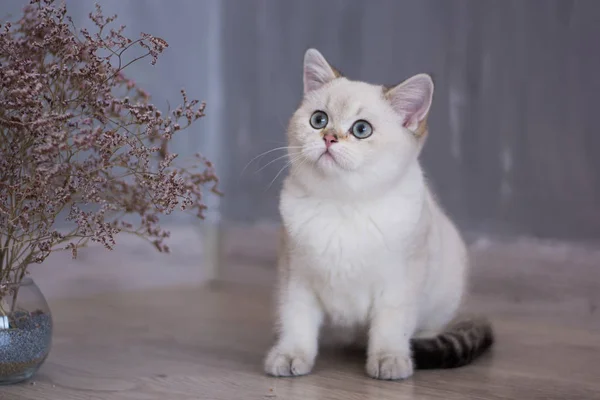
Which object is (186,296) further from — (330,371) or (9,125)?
(9,125)

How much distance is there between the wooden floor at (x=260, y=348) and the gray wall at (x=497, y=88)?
16 centimetres

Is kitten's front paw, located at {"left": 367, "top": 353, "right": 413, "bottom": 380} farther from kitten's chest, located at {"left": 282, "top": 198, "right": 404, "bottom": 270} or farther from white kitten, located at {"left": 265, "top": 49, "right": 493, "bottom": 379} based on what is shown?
kitten's chest, located at {"left": 282, "top": 198, "right": 404, "bottom": 270}

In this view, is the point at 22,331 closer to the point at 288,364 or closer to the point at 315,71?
the point at 288,364

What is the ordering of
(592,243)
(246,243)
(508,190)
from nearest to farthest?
(592,243) → (508,190) → (246,243)

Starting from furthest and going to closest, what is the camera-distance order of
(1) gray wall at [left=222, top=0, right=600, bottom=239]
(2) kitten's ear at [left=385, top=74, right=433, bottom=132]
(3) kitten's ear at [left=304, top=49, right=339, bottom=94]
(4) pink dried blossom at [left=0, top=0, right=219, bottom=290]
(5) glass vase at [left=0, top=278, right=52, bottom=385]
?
(1) gray wall at [left=222, top=0, right=600, bottom=239], (3) kitten's ear at [left=304, top=49, right=339, bottom=94], (2) kitten's ear at [left=385, top=74, right=433, bottom=132], (5) glass vase at [left=0, top=278, right=52, bottom=385], (4) pink dried blossom at [left=0, top=0, right=219, bottom=290]

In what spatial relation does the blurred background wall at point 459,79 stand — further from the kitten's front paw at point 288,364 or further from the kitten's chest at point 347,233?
the kitten's front paw at point 288,364

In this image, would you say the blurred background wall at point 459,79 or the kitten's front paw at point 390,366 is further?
the blurred background wall at point 459,79

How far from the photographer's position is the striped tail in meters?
1.72

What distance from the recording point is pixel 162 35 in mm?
2979

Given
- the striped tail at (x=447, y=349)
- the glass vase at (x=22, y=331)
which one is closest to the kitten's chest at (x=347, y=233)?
the striped tail at (x=447, y=349)

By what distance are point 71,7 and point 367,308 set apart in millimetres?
1560

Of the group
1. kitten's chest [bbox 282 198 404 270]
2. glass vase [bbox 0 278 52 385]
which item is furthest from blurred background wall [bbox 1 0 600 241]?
glass vase [bbox 0 278 52 385]

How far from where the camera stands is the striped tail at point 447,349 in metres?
1.72

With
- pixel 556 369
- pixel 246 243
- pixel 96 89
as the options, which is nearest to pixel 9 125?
pixel 96 89
